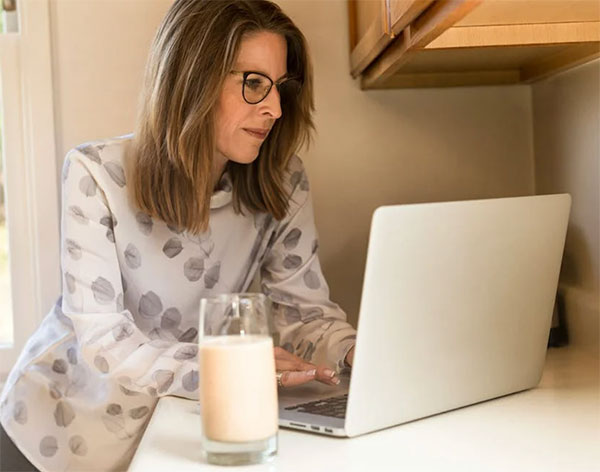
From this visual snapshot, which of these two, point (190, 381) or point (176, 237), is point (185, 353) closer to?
point (190, 381)

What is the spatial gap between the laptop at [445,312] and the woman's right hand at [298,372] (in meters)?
0.02

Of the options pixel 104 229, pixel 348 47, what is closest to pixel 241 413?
pixel 104 229

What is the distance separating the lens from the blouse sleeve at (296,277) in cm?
151

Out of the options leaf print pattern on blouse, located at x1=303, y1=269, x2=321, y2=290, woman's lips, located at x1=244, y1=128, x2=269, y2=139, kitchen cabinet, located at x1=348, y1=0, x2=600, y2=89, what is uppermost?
kitchen cabinet, located at x1=348, y1=0, x2=600, y2=89

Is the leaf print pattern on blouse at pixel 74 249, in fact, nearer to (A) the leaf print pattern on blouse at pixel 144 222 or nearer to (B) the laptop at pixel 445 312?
(A) the leaf print pattern on blouse at pixel 144 222

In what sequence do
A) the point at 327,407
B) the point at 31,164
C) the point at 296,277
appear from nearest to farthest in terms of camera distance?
the point at 327,407 < the point at 296,277 < the point at 31,164

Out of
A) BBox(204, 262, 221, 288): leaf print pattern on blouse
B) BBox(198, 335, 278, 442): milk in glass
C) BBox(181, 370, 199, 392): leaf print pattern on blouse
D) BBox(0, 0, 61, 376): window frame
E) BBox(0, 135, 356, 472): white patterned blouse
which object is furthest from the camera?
BBox(0, 0, 61, 376): window frame

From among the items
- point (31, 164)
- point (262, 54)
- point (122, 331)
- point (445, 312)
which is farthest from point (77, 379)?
point (445, 312)

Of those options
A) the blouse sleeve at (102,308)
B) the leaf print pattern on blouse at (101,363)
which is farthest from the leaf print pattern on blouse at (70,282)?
the leaf print pattern on blouse at (101,363)

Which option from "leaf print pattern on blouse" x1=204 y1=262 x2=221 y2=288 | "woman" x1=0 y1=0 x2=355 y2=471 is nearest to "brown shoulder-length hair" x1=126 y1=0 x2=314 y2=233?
"woman" x1=0 y1=0 x2=355 y2=471

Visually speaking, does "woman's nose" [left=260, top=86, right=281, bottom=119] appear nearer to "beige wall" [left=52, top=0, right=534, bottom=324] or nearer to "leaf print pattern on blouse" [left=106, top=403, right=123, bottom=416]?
"beige wall" [left=52, top=0, right=534, bottom=324]

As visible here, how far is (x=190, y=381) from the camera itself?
1.18 m

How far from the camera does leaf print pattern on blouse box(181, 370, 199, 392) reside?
46.5 inches

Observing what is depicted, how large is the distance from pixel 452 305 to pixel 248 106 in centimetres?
51
